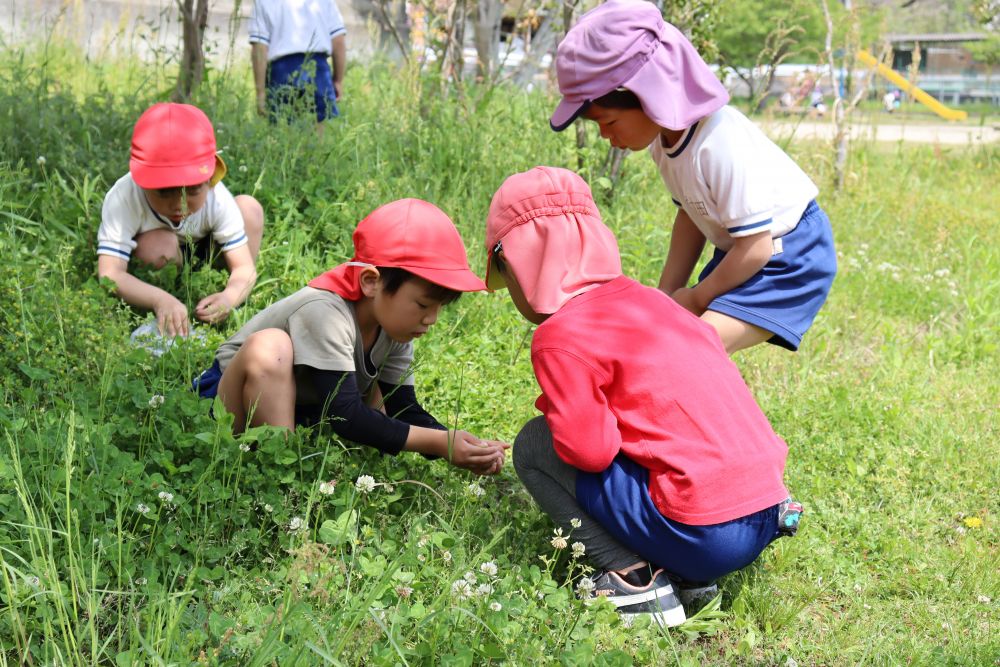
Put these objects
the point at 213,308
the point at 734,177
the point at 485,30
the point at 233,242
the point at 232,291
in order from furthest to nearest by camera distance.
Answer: the point at 485,30
the point at 233,242
the point at 232,291
the point at 213,308
the point at 734,177

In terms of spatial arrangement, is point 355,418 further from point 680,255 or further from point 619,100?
point 680,255

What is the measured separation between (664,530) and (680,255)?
1229mm

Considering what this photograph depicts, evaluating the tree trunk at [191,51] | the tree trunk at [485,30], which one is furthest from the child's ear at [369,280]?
the tree trunk at [485,30]

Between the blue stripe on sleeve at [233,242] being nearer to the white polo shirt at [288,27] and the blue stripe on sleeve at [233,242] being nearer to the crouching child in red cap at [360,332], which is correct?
the crouching child in red cap at [360,332]

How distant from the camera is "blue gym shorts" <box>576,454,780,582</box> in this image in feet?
7.64

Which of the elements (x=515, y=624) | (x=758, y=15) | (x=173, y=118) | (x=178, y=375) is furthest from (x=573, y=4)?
(x=758, y=15)

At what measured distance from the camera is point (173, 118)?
12.2 ft

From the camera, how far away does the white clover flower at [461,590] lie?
205cm

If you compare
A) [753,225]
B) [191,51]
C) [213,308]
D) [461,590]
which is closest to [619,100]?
[753,225]

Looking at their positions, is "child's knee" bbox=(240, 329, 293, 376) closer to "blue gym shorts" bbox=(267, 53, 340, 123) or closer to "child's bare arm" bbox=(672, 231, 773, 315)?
"child's bare arm" bbox=(672, 231, 773, 315)

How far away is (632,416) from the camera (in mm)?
2320

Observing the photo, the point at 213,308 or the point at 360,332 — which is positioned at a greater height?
the point at 360,332

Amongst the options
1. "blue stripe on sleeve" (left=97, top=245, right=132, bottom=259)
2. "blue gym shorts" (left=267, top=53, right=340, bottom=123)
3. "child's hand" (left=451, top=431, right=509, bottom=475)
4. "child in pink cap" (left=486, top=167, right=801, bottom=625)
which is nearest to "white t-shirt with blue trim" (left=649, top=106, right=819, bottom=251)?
"child in pink cap" (left=486, top=167, right=801, bottom=625)

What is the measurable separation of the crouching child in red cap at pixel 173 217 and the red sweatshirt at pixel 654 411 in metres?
1.73
